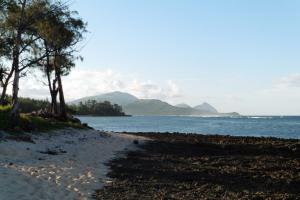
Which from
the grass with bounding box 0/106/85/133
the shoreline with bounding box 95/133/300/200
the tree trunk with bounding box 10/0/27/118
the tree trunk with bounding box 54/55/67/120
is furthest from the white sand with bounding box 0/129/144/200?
the tree trunk with bounding box 54/55/67/120

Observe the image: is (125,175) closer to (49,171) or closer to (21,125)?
(49,171)

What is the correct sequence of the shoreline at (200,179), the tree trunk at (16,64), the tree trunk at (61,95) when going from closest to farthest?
the shoreline at (200,179) < the tree trunk at (16,64) < the tree trunk at (61,95)

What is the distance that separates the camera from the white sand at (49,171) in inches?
635

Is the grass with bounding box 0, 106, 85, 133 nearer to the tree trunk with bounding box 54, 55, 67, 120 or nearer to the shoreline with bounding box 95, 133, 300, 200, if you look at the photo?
the shoreline with bounding box 95, 133, 300, 200

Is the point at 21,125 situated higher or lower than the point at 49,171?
higher

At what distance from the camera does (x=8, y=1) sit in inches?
1565

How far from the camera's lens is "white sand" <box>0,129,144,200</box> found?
16.1 meters

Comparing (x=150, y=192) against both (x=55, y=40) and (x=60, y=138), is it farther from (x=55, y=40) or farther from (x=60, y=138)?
(x=55, y=40)

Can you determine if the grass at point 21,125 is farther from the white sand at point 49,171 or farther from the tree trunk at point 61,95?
the tree trunk at point 61,95

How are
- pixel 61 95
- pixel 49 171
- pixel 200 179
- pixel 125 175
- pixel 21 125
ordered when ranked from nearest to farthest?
pixel 49 171
pixel 200 179
pixel 125 175
pixel 21 125
pixel 61 95

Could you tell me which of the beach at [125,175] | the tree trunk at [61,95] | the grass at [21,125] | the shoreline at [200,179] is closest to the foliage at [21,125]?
the grass at [21,125]

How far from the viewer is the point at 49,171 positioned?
20.0 metres

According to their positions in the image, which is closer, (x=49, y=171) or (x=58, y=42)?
(x=49, y=171)

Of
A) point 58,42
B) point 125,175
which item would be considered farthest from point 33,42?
point 125,175
